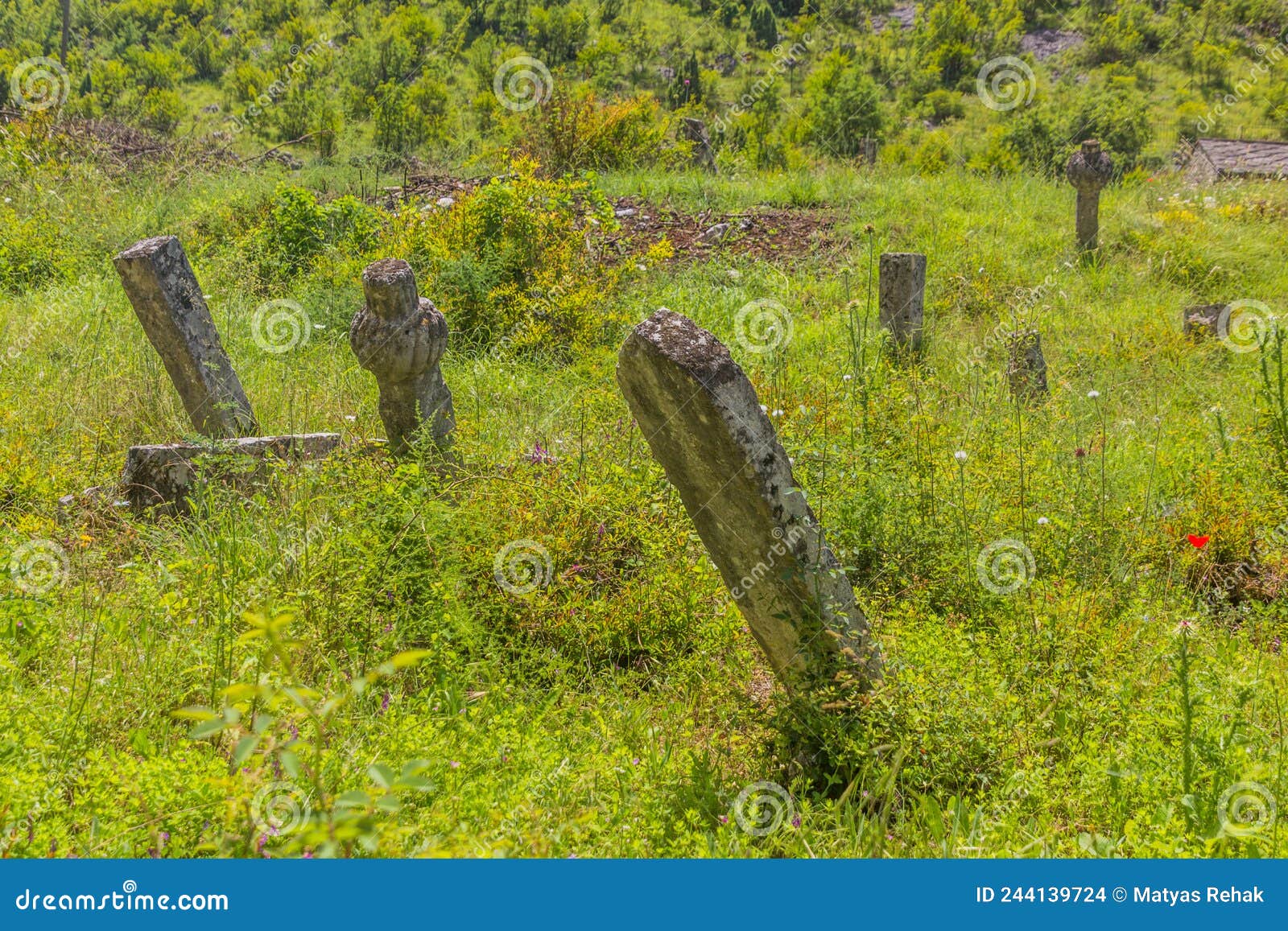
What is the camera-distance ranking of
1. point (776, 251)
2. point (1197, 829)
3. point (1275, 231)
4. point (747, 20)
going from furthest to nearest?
point (747, 20) → point (1275, 231) → point (776, 251) → point (1197, 829)

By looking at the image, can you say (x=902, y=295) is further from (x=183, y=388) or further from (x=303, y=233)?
(x=303, y=233)

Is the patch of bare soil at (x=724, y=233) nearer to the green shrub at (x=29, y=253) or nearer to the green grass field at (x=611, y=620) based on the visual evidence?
the green grass field at (x=611, y=620)

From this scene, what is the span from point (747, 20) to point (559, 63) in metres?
11.4

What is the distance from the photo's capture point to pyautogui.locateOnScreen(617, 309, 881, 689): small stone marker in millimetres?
2357

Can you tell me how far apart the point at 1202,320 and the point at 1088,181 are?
2.23 m

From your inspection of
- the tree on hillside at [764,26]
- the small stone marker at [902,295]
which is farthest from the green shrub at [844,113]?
the tree on hillside at [764,26]

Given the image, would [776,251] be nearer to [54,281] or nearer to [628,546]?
[628,546]

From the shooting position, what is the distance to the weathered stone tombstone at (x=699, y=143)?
12.9 m

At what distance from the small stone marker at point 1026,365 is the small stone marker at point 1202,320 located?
78.1 inches

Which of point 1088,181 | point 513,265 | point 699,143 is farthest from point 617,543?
point 699,143

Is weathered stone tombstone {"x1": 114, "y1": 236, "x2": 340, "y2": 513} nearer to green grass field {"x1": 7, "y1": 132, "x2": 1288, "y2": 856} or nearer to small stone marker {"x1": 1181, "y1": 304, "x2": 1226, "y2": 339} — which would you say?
green grass field {"x1": 7, "y1": 132, "x2": 1288, "y2": 856}

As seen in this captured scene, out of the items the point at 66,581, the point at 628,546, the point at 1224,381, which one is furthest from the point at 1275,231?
the point at 66,581

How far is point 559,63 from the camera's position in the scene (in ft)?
104

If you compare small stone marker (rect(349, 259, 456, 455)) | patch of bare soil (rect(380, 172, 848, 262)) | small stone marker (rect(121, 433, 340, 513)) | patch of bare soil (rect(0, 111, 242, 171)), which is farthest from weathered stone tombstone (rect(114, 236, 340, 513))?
patch of bare soil (rect(0, 111, 242, 171))
